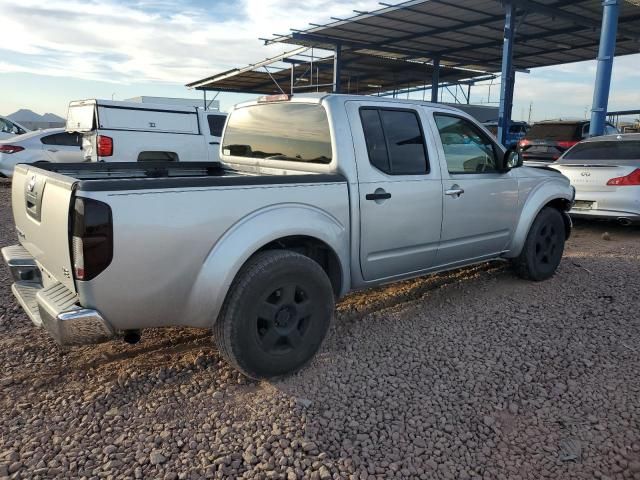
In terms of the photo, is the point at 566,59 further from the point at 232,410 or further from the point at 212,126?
the point at 232,410

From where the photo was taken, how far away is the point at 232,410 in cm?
303

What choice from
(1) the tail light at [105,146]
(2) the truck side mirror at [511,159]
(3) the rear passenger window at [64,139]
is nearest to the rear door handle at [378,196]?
(2) the truck side mirror at [511,159]

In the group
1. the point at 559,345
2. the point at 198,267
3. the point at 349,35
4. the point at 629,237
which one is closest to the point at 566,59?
the point at 349,35

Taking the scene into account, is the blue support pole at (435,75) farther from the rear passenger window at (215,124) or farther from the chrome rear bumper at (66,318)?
the chrome rear bumper at (66,318)

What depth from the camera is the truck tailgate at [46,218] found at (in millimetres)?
2740

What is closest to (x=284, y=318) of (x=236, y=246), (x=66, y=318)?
(x=236, y=246)

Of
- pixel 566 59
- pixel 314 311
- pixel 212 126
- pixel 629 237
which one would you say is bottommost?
pixel 629 237

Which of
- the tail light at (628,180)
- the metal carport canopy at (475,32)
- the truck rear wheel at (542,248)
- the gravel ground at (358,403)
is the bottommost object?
the gravel ground at (358,403)

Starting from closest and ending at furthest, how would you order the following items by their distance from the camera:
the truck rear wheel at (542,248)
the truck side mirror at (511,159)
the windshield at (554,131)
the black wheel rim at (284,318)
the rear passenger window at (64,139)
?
the black wheel rim at (284,318)
the truck side mirror at (511,159)
the truck rear wheel at (542,248)
the rear passenger window at (64,139)
the windshield at (554,131)

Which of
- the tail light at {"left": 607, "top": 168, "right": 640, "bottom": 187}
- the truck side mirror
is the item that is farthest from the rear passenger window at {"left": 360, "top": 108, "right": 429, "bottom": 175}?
the tail light at {"left": 607, "top": 168, "right": 640, "bottom": 187}

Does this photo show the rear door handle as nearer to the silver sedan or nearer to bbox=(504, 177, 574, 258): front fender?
bbox=(504, 177, 574, 258): front fender

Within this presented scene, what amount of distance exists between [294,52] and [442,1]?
23.5ft

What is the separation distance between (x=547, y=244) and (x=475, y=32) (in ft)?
44.0

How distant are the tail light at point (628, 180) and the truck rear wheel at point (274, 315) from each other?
592 cm
